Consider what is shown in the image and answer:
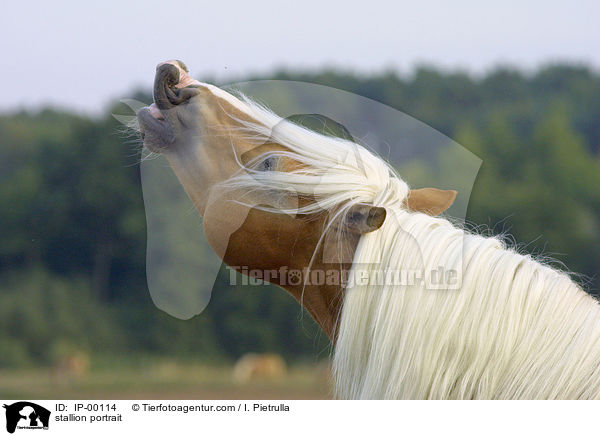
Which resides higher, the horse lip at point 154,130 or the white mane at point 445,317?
the horse lip at point 154,130

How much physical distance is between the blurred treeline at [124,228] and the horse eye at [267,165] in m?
12.6

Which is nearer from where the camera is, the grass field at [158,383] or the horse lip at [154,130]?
the horse lip at [154,130]

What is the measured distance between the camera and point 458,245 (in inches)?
75.8

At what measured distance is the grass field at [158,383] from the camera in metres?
15.1

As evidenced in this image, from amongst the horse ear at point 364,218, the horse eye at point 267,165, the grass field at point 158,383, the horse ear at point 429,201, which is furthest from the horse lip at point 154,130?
the grass field at point 158,383

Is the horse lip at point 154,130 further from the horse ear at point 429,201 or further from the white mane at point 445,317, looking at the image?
the horse ear at point 429,201

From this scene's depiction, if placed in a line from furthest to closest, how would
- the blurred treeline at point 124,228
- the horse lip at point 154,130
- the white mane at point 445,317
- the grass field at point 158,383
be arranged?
the blurred treeline at point 124,228
the grass field at point 158,383
the horse lip at point 154,130
the white mane at point 445,317

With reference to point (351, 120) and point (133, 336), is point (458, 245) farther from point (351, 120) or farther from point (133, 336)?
point (133, 336)

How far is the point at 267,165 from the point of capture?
206 centimetres
